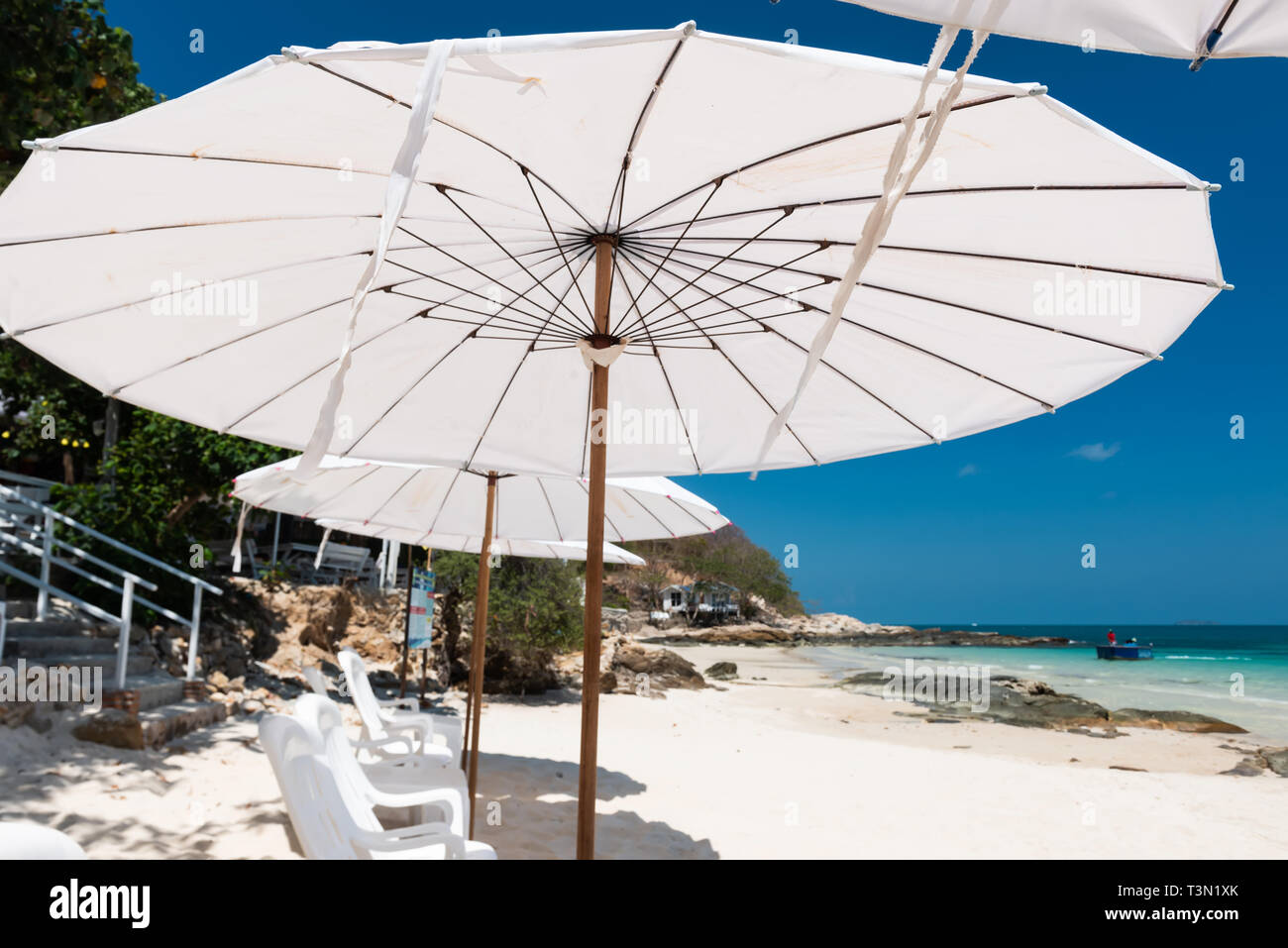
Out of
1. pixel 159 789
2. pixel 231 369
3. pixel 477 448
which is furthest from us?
pixel 159 789

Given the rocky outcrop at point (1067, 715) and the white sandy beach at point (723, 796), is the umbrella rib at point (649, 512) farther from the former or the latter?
the rocky outcrop at point (1067, 715)

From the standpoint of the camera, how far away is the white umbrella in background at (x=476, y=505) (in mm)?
5812

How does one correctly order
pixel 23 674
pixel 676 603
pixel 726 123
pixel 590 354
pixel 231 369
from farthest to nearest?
pixel 676 603 < pixel 23 674 < pixel 231 369 < pixel 590 354 < pixel 726 123

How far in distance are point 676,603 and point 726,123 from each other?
66.5 metres

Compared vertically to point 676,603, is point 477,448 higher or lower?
higher

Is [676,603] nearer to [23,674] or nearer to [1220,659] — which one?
[1220,659]

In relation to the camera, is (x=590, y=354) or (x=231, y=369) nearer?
(x=590, y=354)

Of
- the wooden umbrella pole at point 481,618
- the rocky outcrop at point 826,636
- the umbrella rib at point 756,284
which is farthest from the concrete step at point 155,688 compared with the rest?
the rocky outcrop at point 826,636

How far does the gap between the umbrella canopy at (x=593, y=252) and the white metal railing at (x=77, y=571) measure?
15.4 feet

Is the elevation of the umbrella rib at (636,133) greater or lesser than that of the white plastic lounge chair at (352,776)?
greater

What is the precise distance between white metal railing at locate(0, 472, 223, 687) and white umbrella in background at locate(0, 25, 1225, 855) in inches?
184

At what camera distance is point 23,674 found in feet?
22.0
